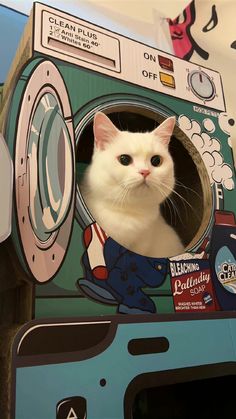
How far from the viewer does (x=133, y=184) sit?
0.73m

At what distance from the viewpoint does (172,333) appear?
0.57m

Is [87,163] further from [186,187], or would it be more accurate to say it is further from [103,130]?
[186,187]

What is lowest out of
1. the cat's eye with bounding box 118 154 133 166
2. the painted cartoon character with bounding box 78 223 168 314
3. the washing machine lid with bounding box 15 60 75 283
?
the painted cartoon character with bounding box 78 223 168 314

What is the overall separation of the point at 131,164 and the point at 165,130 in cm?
10

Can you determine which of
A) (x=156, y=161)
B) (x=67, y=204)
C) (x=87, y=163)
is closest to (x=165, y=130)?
(x=156, y=161)

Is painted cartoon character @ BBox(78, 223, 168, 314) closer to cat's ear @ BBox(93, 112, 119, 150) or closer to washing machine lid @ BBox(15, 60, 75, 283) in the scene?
washing machine lid @ BBox(15, 60, 75, 283)

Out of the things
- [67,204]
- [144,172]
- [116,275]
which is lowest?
[116,275]

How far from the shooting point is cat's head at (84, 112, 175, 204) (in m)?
0.75

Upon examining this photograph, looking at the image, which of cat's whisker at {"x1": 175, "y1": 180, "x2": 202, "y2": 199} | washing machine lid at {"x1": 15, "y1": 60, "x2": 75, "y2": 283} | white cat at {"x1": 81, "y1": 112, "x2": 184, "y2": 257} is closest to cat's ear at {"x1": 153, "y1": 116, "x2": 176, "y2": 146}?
white cat at {"x1": 81, "y1": 112, "x2": 184, "y2": 257}

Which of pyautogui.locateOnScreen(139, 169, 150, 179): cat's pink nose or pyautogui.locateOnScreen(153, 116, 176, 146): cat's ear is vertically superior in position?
pyautogui.locateOnScreen(153, 116, 176, 146): cat's ear

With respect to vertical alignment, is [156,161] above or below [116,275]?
above

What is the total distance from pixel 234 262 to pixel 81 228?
35 centimetres

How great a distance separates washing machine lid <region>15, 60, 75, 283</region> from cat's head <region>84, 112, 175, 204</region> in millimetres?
126

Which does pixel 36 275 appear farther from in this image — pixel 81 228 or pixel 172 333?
pixel 172 333
